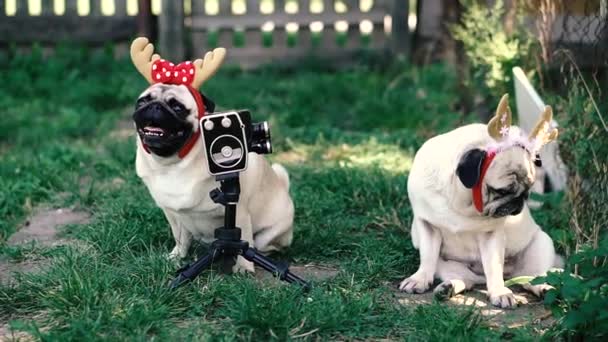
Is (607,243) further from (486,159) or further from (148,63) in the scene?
(148,63)

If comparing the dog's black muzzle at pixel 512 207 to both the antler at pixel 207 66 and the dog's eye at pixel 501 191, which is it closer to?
the dog's eye at pixel 501 191

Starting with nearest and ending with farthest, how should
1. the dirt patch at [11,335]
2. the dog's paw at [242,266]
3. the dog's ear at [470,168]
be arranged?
the dirt patch at [11,335] → the dog's ear at [470,168] → the dog's paw at [242,266]

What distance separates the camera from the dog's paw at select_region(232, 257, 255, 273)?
447cm

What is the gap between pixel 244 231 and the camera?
4.45m

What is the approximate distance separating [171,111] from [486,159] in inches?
51.9

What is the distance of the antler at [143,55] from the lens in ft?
13.7

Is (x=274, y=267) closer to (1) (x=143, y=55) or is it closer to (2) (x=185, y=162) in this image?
(2) (x=185, y=162)

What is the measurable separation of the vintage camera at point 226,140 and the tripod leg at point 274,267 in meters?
0.44

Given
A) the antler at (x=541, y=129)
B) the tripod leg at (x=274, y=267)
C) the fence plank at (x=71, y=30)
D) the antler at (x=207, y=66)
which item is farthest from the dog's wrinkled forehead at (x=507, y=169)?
the fence plank at (x=71, y=30)

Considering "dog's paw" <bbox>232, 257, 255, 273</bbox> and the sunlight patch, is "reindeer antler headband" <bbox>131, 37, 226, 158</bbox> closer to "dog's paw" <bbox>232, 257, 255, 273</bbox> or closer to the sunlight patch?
"dog's paw" <bbox>232, 257, 255, 273</bbox>

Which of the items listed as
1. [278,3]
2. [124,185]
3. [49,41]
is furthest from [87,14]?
[124,185]

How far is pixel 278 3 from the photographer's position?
9586mm

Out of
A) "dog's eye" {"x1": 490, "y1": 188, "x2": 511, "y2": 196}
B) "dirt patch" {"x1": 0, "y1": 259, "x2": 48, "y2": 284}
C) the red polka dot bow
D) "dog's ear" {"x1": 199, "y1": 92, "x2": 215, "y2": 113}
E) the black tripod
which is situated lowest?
"dirt patch" {"x1": 0, "y1": 259, "x2": 48, "y2": 284}

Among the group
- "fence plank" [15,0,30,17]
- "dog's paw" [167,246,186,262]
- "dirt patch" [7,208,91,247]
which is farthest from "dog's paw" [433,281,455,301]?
"fence plank" [15,0,30,17]
